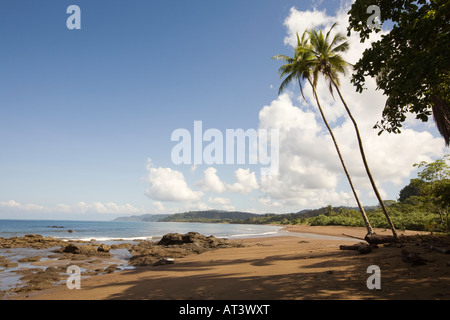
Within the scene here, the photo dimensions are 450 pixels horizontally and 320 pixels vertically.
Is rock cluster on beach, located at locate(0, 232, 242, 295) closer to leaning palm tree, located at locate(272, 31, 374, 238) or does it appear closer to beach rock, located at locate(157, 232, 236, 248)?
beach rock, located at locate(157, 232, 236, 248)

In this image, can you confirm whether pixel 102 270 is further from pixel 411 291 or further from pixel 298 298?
pixel 411 291

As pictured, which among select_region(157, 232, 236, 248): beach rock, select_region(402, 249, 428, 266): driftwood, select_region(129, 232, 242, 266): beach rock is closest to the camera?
select_region(402, 249, 428, 266): driftwood

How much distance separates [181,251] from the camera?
18188mm

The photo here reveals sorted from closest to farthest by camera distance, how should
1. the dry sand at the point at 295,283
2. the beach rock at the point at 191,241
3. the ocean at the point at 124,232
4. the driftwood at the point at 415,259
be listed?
the dry sand at the point at 295,283 → the driftwood at the point at 415,259 → the beach rock at the point at 191,241 → the ocean at the point at 124,232

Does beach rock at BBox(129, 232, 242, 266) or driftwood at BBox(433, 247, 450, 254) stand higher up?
driftwood at BBox(433, 247, 450, 254)

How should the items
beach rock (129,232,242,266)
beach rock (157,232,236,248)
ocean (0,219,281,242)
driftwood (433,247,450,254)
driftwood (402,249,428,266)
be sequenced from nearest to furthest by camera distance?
driftwood (402,249,428,266) → driftwood (433,247,450,254) → beach rock (129,232,242,266) → beach rock (157,232,236,248) → ocean (0,219,281,242)

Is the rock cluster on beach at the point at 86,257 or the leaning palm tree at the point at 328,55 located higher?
the leaning palm tree at the point at 328,55

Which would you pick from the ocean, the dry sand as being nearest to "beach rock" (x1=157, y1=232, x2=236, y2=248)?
the dry sand

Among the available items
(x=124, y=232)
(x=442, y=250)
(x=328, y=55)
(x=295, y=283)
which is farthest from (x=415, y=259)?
(x=124, y=232)

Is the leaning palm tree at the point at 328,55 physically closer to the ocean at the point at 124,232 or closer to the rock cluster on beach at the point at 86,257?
the rock cluster on beach at the point at 86,257

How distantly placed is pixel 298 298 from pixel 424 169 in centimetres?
1633

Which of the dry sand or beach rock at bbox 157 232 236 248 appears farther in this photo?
beach rock at bbox 157 232 236 248

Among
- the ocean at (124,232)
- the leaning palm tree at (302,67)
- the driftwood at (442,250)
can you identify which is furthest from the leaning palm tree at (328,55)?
the ocean at (124,232)
